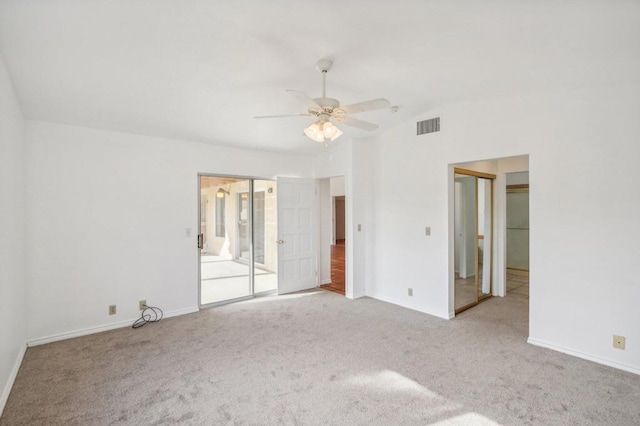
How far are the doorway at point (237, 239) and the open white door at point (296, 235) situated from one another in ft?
0.76

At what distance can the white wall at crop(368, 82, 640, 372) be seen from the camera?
2.81 m

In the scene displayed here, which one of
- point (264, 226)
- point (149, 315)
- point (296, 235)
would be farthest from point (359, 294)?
point (149, 315)

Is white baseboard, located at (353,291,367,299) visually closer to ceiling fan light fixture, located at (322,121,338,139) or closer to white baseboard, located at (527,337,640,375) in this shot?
white baseboard, located at (527,337,640,375)

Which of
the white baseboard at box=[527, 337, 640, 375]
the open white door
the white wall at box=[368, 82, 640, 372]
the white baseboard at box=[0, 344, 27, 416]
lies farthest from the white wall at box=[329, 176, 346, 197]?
the white baseboard at box=[0, 344, 27, 416]

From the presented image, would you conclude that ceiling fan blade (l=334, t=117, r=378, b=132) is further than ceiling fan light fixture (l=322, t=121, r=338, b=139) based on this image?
Yes

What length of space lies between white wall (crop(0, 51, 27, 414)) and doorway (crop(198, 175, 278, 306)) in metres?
1.96

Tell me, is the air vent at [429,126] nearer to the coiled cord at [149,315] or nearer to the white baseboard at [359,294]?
the white baseboard at [359,294]

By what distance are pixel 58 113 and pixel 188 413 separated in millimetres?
3360

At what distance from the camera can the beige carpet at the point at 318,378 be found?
2.23 metres

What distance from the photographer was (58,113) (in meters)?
3.31

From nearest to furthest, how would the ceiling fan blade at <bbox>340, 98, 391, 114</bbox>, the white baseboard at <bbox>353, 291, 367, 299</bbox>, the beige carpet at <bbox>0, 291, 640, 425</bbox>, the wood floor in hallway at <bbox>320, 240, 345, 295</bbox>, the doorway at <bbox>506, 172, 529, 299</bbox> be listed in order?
1. the beige carpet at <bbox>0, 291, 640, 425</bbox>
2. the ceiling fan blade at <bbox>340, 98, 391, 114</bbox>
3. the white baseboard at <bbox>353, 291, 367, 299</bbox>
4. the wood floor in hallway at <bbox>320, 240, 345, 295</bbox>
5. the doorway at <bbox>506, 172, 529, 299</bbox>

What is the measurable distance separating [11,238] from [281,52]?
2893 mm

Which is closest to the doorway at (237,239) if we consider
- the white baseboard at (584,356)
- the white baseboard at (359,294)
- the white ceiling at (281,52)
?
the white baseboard at (359,294)

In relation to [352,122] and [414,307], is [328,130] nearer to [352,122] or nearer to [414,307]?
[352,122]
